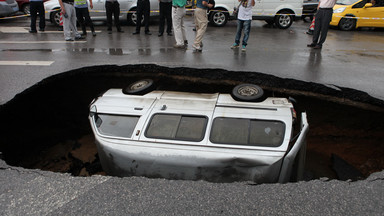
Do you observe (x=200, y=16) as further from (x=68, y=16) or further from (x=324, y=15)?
(x=68, y=16)

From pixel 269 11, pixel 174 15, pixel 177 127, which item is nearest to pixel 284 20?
pixel 269 11

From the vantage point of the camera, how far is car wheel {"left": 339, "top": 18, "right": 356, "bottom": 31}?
12930 millimetres

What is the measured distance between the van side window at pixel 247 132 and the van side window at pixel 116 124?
1.12 metres

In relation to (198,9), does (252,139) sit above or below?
below

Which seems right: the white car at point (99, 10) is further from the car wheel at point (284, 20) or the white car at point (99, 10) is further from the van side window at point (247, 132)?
the van side window at point (247, 132)

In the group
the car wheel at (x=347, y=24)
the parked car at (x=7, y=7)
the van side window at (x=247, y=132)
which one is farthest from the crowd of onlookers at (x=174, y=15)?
the car wheel at (x=347, y=24)

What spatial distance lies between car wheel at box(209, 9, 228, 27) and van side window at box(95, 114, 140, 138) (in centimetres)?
1000

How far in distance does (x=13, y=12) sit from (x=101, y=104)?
40.8 feet

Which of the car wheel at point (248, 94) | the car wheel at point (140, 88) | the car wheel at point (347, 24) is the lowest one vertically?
the car wheel at point (140, 88)

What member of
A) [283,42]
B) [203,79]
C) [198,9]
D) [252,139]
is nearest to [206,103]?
[252,139]

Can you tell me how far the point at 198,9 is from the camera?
789 centimetres

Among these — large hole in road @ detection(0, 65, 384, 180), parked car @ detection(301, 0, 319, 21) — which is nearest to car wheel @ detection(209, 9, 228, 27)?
parked car @ detection(301, 0, 319, 21)

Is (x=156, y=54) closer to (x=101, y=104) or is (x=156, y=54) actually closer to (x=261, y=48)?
(x=261, y=48)

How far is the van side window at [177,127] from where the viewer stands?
362 centimetres
